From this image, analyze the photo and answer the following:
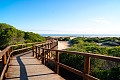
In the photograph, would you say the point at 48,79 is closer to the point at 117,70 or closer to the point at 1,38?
the point at 117,70

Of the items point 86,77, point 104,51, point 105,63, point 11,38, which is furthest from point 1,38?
point 86,77

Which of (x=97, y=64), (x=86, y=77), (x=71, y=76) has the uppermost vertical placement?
(x=86, y=77)

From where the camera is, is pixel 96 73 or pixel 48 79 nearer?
pixel 48 79

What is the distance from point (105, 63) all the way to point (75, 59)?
6.63 ft

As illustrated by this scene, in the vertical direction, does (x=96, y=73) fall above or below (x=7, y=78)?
below

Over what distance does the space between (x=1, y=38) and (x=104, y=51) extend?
22.0 meters

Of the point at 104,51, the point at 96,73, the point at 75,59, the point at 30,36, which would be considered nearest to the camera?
the point at 96,73

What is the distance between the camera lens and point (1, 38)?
3216 cm

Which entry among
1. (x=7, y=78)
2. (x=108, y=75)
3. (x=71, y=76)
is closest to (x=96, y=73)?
(x=108, y=75)

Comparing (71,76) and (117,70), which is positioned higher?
(117,70)

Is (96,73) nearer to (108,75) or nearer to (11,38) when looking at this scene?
(108,75)

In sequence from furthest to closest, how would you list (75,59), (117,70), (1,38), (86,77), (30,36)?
(30,36) → (1,38) → (75,59) → (117,70) → (86,77)

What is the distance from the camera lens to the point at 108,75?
399 inches

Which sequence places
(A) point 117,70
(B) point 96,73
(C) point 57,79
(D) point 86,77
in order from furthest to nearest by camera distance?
(B) point 96,73, (A) point 117,70, (C) point 57,79, (D) point 86,77
